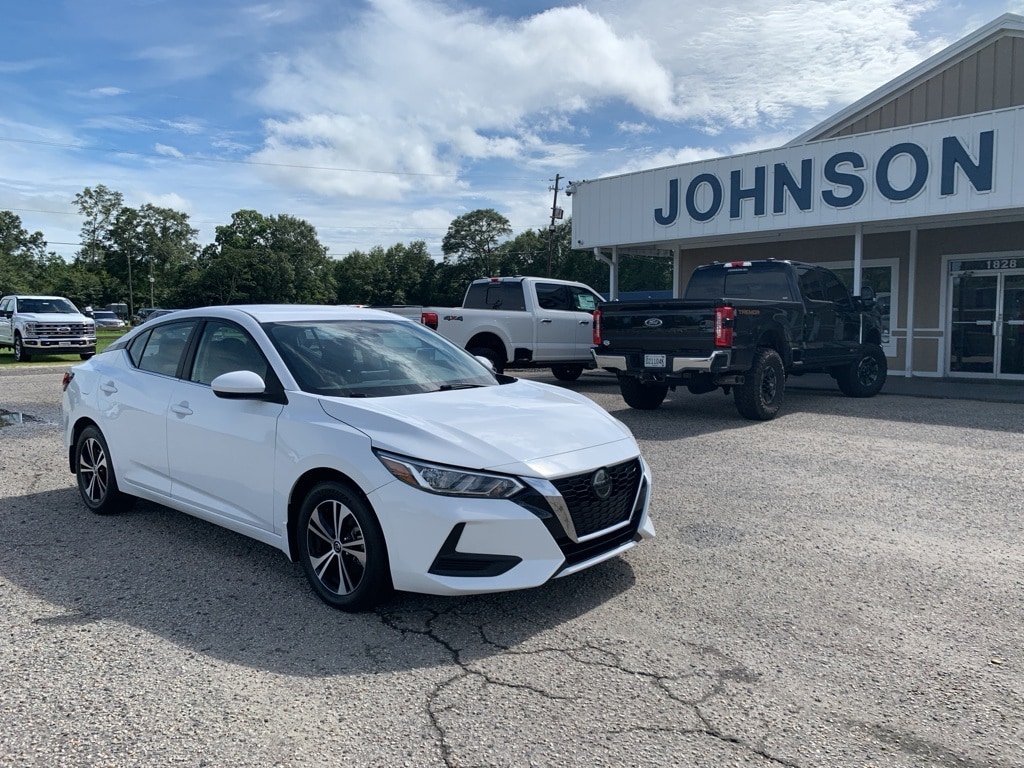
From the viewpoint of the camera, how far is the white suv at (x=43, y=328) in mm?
23484

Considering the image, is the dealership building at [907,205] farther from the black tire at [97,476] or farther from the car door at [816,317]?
the black tire at [97,476]

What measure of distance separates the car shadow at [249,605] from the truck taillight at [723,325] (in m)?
5.46

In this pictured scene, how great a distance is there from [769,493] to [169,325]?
4.88 meters

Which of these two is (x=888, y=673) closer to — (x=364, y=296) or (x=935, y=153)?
(x=935, y=153)

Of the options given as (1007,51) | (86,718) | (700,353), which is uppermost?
(1007,51)

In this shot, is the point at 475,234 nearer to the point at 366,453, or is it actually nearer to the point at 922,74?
the point at 922,74

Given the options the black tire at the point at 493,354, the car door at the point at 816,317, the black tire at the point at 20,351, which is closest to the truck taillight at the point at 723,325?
the car door at the point at 816,317

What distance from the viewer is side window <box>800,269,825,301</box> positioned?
11531 millimetres

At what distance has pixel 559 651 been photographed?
141 inches

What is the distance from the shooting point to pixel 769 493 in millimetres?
6559

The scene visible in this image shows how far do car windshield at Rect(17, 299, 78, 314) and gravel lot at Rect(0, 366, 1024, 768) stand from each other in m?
21.5

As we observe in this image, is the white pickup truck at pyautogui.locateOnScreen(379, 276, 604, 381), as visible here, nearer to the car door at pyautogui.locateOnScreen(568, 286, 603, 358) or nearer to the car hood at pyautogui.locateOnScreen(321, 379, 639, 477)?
the car door at pyautogui.locateOnScreen(568, 286, 603, 358)

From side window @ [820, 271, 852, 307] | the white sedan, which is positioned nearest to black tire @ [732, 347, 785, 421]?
side window @ [820, 271, 852, 307]

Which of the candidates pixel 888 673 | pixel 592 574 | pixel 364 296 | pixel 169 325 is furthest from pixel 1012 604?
pixel 364 296
